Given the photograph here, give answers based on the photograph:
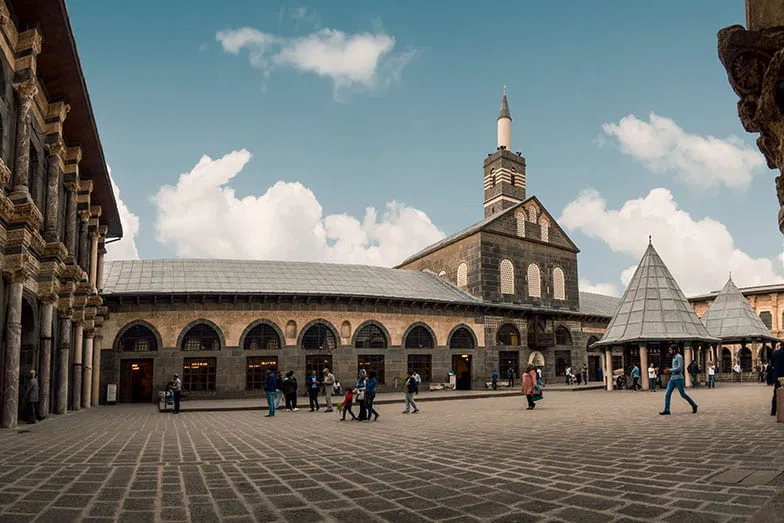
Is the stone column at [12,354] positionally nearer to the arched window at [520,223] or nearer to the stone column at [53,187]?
the stone column at [53,187]

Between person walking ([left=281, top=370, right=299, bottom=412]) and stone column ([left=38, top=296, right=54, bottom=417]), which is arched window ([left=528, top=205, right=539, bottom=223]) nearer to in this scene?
person walking ([left=281, top=370, right=299, bottom=412])

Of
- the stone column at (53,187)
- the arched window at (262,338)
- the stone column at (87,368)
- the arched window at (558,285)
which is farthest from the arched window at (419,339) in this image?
the stone column at (53,187)

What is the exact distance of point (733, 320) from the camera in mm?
35969

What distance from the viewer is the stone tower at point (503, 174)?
46.8 m

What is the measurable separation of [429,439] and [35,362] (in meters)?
11.9

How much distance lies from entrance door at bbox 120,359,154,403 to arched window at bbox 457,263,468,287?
19.7 meters

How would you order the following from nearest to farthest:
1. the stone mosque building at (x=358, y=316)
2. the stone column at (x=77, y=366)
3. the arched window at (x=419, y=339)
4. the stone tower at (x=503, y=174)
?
the stone column at (x=77, y=366)
the stone mosque building at (x=358, y=316)
the arched window at (x=419, y=339)
the stone tower at (x=503, y=174)

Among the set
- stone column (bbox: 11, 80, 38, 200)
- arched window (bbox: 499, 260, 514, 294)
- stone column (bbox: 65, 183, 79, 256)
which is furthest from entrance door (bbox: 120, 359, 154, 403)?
arched window (bbox: 499, 260, 514, 294)

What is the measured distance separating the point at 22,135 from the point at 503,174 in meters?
38.0

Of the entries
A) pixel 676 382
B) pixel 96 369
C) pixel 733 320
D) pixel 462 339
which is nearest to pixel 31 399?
pixel 96 369

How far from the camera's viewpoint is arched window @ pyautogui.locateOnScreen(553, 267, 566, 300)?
40.6 m

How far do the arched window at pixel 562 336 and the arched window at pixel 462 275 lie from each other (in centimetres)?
730

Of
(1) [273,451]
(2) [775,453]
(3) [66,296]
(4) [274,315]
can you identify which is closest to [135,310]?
(4) [274,315]

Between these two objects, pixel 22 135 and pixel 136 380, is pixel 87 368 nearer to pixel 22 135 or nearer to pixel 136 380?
pixel 136 380
